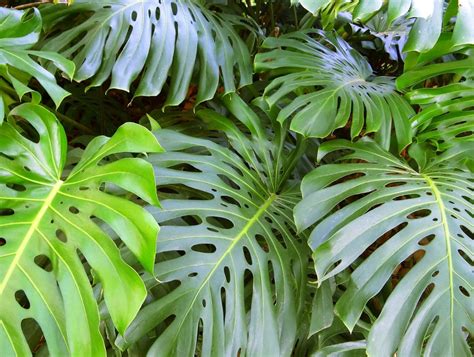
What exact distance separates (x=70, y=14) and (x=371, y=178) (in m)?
0.68

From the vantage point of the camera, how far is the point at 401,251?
67 centimetres

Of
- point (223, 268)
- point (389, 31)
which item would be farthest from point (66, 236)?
point (389, 31)

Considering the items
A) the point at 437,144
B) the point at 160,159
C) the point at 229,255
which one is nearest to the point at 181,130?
the point at 160,159

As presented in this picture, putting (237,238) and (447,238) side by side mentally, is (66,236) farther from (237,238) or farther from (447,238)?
(447,238)

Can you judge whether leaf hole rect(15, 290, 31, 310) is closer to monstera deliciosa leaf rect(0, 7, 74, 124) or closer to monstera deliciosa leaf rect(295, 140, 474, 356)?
monstera deliciosa leaf rect(0, 7, 74, 124)

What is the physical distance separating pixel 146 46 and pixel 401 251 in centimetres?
59

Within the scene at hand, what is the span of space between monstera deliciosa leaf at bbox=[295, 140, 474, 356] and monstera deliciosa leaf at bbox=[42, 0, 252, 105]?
1.09 feet

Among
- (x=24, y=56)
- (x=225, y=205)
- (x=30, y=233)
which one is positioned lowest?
(x=30, y=233)

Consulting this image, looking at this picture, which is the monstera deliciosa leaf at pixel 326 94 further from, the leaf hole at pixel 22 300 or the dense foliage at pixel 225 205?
the leaf hole at pixel 22 300

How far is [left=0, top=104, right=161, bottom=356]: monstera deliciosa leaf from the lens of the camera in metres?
0.53

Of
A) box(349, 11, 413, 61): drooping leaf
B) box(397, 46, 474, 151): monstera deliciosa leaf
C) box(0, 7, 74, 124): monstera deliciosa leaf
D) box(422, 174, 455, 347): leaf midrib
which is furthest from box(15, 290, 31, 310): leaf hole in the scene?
box(349, 11, 413, 61): drooping leaf

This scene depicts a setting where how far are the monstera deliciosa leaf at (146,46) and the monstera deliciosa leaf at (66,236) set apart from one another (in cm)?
22

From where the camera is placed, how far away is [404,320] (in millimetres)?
606

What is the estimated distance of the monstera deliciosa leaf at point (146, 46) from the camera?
88 cm
